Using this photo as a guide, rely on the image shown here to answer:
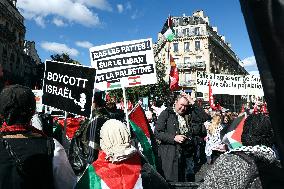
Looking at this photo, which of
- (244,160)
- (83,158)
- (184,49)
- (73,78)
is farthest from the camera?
(184,49)

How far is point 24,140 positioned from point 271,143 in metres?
1.39

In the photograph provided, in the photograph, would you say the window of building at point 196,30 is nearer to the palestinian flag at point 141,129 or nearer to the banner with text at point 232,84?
the banner with text at point 232,84

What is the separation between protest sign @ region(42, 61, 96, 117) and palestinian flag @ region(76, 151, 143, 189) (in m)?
1.54

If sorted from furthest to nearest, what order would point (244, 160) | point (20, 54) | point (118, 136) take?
point (20, 54)
point (118, 136)
point (244, 160)

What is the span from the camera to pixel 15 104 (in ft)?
7.86

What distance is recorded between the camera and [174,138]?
518cm

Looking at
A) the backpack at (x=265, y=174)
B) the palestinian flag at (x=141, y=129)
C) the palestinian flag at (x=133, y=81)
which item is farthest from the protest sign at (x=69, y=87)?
the backpack at (x=265, y=174)

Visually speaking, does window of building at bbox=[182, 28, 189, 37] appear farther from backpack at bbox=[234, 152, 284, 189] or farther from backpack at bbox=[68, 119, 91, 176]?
backpack at bbox=[234, 152, 284, 189]

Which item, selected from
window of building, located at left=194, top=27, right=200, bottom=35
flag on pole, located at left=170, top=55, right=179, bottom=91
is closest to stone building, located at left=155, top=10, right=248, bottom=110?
window of building, located at left=194, top=27, right=200, bottom=35

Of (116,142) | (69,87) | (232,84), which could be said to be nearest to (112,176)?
(116,142)

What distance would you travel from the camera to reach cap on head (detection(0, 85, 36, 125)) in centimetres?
240

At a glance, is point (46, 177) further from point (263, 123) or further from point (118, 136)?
point (263, 123)

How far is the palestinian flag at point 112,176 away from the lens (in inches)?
108

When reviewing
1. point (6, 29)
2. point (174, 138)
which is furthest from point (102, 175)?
point (6, 29)
